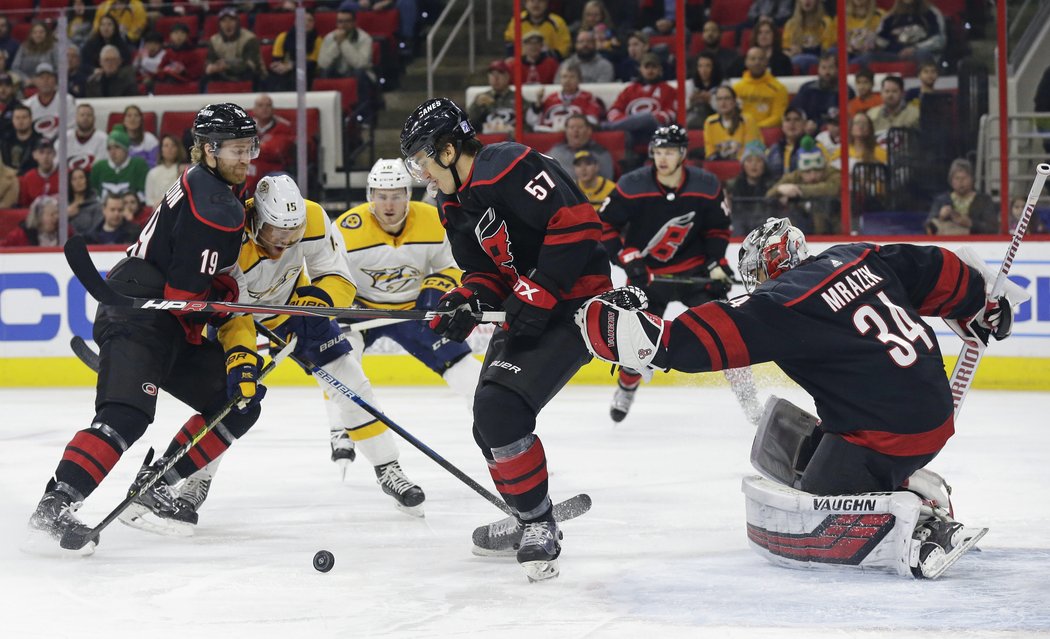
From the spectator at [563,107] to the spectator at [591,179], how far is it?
0.76 feet

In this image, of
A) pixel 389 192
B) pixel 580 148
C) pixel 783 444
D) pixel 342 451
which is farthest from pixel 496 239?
pixel 580 148

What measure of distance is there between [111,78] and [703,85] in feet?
10.9

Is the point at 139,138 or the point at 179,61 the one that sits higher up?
the point at 179,61

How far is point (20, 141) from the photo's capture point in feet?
23.0

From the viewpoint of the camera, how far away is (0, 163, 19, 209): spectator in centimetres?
701

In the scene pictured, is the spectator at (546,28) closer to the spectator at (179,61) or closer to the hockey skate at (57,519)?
the spectator at (179,61)

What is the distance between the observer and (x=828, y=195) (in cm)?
653

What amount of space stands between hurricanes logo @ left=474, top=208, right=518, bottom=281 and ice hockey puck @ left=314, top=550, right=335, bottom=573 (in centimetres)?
81

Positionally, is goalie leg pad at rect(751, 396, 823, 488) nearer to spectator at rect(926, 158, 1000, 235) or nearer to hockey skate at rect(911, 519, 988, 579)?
hockey skate at rect(911, 519, 988, 579)

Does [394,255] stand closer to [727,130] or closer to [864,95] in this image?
[727,130]

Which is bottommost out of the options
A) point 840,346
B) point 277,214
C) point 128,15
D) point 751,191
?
point 751,191

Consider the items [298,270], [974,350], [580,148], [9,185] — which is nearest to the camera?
[974,350]

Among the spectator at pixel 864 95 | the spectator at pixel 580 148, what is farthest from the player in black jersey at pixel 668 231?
the spectator at pixel 864 95

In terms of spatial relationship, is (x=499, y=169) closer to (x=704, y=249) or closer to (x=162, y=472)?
(x=162, y=472)
